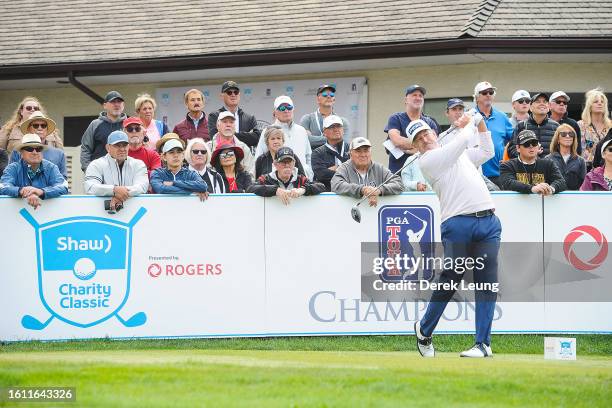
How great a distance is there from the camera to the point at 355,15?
1805 cm

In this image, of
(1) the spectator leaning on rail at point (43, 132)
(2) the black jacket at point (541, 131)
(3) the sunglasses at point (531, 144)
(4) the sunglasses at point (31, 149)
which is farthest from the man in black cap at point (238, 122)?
(3) the sunglasses at point (531, 144)

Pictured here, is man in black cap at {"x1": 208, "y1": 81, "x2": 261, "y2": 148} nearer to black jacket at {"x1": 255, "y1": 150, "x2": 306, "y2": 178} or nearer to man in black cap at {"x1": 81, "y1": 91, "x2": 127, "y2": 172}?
black jacket at {"x1": 255, "y1": 150, "x2": 306, "y2": 178}

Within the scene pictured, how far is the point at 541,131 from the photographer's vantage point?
1384 centimetres

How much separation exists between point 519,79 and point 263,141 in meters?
5.15

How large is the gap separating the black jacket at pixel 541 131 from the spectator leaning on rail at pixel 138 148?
14.0 feet

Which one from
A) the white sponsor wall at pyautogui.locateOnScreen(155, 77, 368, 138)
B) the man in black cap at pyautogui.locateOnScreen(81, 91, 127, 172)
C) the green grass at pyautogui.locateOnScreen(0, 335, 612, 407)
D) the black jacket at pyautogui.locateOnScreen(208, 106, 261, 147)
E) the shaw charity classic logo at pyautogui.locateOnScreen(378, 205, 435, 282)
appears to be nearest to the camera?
the green grass at pyautogui.locateOnScreen(0, 335, 612, 407)

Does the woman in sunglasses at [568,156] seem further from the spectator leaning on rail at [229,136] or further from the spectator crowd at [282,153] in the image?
the spectator leaning on rail at [229,136]

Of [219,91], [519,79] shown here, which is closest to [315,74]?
[219,91]

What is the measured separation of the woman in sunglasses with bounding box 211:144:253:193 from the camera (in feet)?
42.1

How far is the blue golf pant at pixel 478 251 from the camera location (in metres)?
10.3

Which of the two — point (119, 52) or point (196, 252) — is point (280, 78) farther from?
point (196, 252)

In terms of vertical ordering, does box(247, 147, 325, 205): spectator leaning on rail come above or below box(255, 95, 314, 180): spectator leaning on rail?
below

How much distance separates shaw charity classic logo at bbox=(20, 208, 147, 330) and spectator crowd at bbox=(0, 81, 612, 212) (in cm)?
32

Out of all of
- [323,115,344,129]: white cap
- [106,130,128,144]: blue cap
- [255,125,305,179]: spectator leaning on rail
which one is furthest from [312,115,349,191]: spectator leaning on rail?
[106,130,128,144]: blue cap
